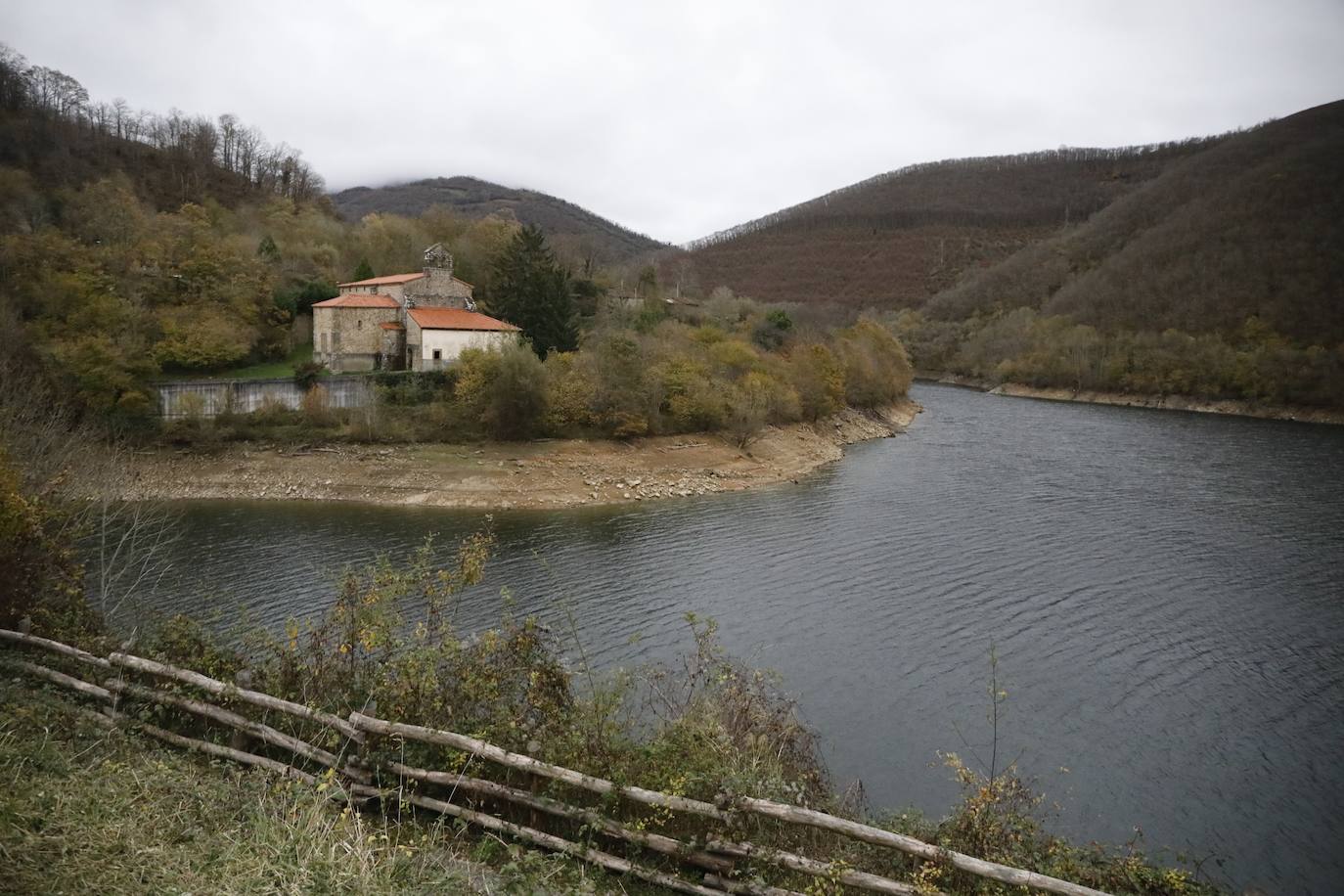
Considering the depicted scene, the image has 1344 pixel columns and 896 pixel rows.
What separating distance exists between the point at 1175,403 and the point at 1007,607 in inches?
2912

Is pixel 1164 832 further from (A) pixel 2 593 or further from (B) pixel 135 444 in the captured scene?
(B) pixel 135 444

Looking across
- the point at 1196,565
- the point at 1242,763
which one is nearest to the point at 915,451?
the point at 1196,565

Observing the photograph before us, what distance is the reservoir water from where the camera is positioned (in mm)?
13070

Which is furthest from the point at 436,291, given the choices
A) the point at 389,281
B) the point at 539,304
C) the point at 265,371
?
the point at 265,371

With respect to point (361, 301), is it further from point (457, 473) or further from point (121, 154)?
point (121, 154)

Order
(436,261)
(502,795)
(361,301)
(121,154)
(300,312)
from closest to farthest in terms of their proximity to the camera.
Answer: (502,795) → (361,301) → (436,261) → (300,312) → (121,154)

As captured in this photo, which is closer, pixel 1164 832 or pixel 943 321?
pixel 1164 832

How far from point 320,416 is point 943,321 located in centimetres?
11665

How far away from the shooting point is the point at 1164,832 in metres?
11.8

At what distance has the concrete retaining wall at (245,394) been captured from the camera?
36969 millimetres

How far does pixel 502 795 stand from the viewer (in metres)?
7.57

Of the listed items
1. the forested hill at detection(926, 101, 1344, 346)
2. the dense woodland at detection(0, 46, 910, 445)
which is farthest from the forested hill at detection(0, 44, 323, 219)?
the forested hill at detection(926, 101, 1344, 346)

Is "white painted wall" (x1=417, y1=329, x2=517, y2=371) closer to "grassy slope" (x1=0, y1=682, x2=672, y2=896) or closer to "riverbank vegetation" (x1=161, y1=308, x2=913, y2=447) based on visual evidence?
"riverbank vegetation" (x1=161, y1=308, x2=913, y2=447)

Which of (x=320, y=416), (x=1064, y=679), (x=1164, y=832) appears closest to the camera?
(x=1164, y=832)
